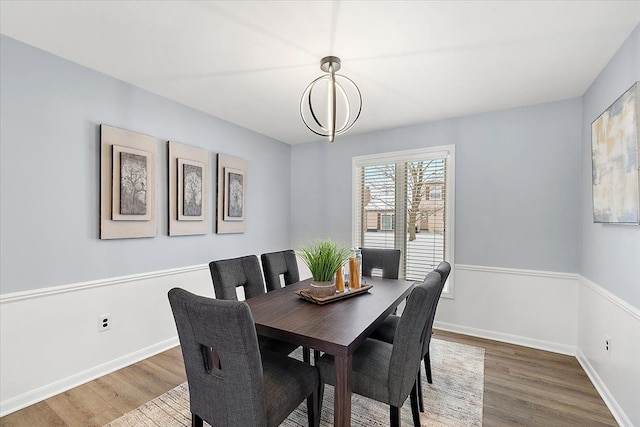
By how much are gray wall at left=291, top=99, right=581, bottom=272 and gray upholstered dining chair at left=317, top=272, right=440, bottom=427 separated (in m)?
2.03

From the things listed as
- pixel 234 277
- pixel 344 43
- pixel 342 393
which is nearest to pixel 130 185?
pixel 234 277

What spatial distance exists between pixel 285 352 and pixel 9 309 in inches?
74.1

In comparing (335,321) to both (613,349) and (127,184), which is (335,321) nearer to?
(613,349)

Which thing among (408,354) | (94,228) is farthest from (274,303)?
(94,228)

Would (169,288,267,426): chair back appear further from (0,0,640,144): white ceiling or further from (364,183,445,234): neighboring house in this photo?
(364,183,445,234): neighboring house

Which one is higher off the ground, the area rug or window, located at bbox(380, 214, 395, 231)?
window, located at bbox(380, 214, 395, 231)

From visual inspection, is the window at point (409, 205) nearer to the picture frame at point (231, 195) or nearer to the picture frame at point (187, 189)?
the picture frame at point (231, 195)

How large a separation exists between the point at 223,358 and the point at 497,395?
2.13 m

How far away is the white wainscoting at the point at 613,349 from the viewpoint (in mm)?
1826

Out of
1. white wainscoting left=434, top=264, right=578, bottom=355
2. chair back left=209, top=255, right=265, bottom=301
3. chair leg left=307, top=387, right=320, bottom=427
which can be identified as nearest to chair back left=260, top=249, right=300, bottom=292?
chair back left=209, top=255, right=265, bottom=301

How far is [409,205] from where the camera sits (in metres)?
3.85

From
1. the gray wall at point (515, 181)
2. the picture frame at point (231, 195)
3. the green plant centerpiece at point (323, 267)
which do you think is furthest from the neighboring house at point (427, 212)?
the green plant centerpiece at point (323, 267)

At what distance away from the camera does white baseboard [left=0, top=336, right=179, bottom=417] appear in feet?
6.73

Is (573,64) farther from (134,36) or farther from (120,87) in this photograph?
(120,87)
